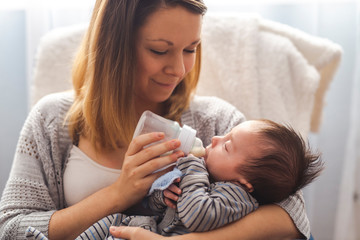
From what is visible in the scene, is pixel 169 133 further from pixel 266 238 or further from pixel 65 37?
pixel 65 37

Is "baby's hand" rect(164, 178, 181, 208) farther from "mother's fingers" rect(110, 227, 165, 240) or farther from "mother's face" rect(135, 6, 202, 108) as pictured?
"mother's face" rect(135, 6, 202, 108)

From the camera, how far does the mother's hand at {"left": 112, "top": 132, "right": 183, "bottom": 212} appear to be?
40.8 inches

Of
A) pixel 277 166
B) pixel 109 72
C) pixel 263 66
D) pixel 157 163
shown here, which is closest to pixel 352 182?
pixel 263 66

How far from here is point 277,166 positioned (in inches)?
38.9

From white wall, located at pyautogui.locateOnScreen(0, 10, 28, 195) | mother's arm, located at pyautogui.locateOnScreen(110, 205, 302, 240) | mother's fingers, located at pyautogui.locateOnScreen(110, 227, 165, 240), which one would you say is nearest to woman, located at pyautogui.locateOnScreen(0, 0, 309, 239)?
mother's arm, located at pyautogui.locateOnScreen(110, 205, 302, 240)

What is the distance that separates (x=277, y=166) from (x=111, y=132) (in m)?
0.52

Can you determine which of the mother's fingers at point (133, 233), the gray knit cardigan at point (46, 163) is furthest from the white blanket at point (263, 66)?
the mother's fingers at point (133, 233)

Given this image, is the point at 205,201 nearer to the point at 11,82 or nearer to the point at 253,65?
the point at 253,65

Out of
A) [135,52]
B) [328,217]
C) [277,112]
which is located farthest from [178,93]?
[328,217]

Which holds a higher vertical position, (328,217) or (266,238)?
(266,238)

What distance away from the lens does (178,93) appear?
4.56 feet

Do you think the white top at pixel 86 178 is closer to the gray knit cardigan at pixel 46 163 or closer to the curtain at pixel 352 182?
the gray knit cardigan at pixel 46 163

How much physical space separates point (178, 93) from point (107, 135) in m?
0.31

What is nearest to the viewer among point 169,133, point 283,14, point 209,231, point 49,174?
point 209,231
